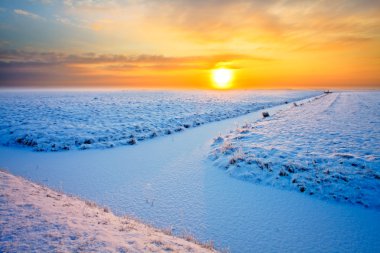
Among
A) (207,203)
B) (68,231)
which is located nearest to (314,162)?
(207,203)

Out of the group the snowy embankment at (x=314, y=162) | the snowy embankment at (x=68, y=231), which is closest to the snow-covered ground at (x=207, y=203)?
the snowy embankment at (x=314, y=162)

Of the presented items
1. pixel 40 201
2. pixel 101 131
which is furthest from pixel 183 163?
pixel 101 131

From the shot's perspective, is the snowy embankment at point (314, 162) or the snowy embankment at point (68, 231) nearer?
the snowy embankment at point (68, 231)

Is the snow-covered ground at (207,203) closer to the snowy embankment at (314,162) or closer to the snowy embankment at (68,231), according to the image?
the snowy embankment at (314,162)

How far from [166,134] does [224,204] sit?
1269 cm

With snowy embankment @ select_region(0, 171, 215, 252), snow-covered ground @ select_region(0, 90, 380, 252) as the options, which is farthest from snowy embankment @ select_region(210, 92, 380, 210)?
snowy embankment @ select_region(0, 171, 215, 252)

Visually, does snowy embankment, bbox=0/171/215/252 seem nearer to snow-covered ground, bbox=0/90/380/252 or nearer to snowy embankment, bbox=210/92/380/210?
snow-covered ground, bbox=0/90/380/252

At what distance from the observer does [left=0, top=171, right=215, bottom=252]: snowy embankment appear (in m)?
4.27

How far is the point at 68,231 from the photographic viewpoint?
475 centimetres

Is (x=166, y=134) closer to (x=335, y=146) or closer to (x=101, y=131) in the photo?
(x=101, y=131)

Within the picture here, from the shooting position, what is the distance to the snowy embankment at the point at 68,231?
4273 mm

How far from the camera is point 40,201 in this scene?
6238 mm

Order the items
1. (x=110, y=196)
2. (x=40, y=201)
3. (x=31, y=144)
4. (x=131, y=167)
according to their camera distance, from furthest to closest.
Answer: (x=31, y=144) < (x=131, y=167) < (x=110, y=196) < (x=40, y=201)

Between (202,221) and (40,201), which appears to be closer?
(40,201)
